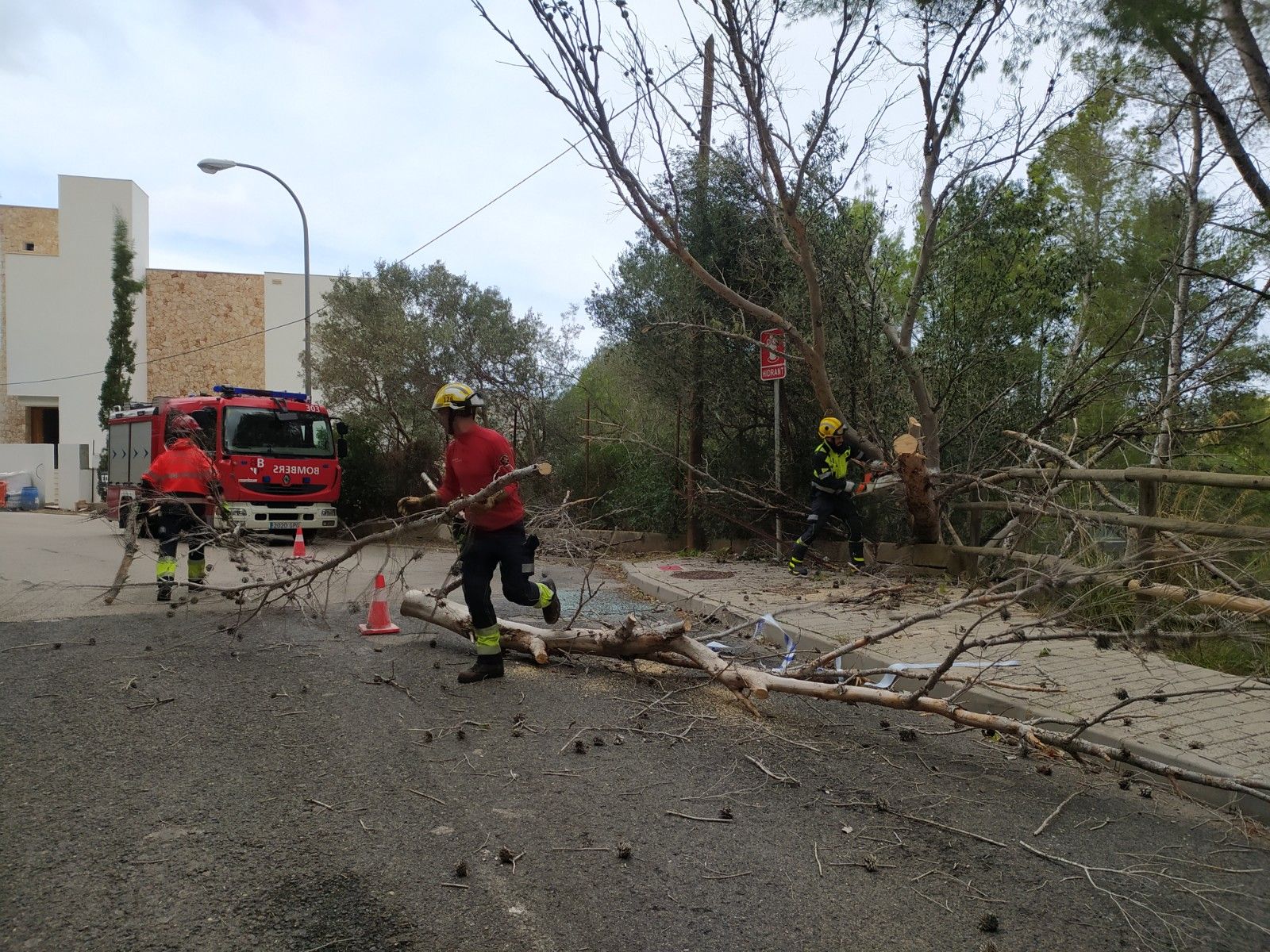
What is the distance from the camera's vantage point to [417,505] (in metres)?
6.77

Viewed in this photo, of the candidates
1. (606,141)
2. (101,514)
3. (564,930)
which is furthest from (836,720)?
(101,514)

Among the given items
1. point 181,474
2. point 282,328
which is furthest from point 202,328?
point 181,474

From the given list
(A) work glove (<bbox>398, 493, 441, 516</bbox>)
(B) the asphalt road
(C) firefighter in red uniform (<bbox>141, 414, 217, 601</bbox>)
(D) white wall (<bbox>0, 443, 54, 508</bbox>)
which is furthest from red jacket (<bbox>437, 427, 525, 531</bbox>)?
(D) white wall (<bbox>0, 443, 54, 508</bbox>)

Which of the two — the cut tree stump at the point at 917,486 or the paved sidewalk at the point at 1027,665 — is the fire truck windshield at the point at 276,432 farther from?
the cut tree stump at the point at 917,486

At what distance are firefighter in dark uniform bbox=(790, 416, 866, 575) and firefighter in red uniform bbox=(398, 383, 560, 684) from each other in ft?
16.4

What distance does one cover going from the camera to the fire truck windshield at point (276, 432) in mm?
14977

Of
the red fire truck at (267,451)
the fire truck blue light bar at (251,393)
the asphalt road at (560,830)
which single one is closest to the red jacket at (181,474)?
the asphalt road at (560,830)

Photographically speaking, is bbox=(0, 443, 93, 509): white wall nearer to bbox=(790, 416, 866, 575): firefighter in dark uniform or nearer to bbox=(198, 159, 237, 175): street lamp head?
bbox=(198, 159, 237, 175): street lamp head

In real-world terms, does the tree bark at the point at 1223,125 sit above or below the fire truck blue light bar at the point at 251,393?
above

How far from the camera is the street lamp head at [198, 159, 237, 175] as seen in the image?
1878cm

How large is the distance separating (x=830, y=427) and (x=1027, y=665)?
471cm

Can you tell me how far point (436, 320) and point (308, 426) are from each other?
433cm

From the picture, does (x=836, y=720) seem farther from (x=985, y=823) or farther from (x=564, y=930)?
(x=564, y=930)

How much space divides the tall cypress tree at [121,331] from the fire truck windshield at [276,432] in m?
20.1
